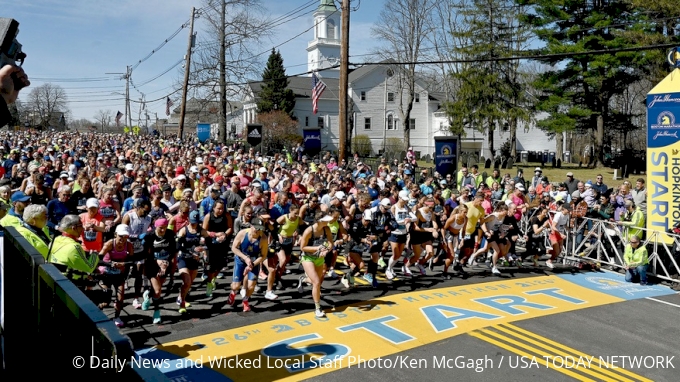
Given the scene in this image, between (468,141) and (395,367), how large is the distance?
2229 inches

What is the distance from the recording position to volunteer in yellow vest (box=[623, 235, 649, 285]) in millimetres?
12211

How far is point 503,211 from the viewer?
491 inches

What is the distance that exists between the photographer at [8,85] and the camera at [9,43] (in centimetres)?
2

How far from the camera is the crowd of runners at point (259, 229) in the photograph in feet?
27.5

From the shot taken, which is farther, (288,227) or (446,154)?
(446,154)

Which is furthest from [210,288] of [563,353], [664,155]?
[664,155]

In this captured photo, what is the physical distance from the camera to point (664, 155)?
1278cm

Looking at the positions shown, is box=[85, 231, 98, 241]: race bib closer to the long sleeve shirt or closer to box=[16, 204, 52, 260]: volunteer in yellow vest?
box=[16, 204, 52, 260]: volunteer in yellow vest

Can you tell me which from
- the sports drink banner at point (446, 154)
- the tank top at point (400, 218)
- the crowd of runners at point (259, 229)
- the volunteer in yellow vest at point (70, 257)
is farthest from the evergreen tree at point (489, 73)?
the volunteer in yellow vest at point (70, 257)

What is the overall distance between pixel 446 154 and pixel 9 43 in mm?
20499

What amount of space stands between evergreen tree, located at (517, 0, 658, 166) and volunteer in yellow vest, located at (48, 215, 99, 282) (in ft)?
114

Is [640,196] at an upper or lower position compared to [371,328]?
upper

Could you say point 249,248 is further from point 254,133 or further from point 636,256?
point 254,133

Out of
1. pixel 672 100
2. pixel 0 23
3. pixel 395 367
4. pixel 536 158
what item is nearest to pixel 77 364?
pixel 0 23
